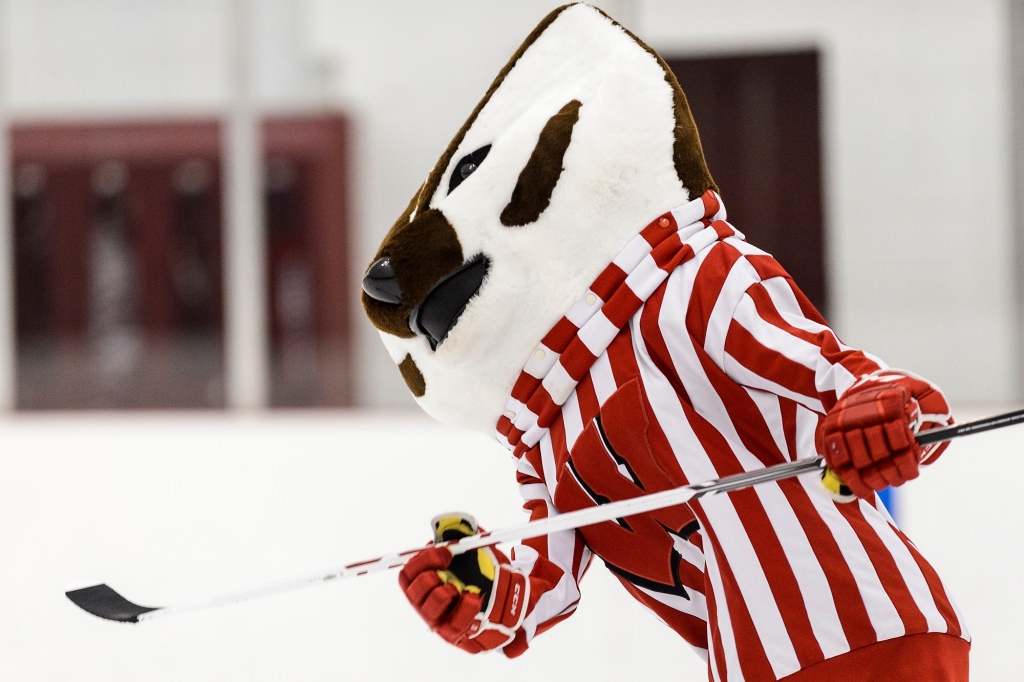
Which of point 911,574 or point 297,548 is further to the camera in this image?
point 297,548

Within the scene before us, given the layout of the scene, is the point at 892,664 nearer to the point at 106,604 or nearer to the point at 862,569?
the point at 862,569

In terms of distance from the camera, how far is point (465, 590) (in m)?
0.68

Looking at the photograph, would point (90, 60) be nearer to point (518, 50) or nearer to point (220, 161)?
point (220, 161)

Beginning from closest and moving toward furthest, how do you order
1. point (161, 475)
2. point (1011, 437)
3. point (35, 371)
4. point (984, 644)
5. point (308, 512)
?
point (984, 644) → point (1011, 437) → point (308, 512) → point (161, 475) → point (35, 371)

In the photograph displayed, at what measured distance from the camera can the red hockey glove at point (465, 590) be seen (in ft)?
2.19

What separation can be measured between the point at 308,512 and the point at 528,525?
111cm

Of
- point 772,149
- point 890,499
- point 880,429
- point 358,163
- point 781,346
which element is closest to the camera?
point 880,429

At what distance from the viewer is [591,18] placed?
84cm

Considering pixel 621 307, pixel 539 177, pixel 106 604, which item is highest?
pixel 539 177

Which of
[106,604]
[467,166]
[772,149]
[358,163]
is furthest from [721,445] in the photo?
[358,163]

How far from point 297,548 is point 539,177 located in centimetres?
109

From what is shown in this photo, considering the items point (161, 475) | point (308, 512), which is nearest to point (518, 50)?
point (308, 512)

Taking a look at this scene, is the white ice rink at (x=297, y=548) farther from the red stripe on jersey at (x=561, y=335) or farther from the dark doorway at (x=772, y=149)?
the red stripe on jersey at (x=561, y=335)

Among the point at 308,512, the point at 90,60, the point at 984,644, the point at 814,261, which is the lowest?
the point at 984,644
